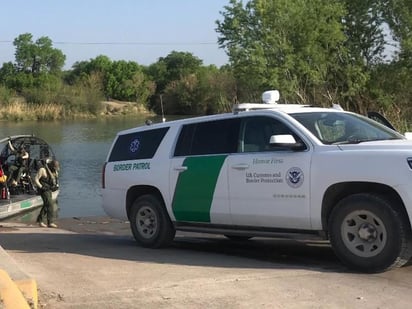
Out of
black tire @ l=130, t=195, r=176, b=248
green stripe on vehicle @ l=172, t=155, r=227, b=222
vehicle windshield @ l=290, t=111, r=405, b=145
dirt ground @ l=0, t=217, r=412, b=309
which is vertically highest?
vehicle windshield @ l=290, t=111, r=405, b=145

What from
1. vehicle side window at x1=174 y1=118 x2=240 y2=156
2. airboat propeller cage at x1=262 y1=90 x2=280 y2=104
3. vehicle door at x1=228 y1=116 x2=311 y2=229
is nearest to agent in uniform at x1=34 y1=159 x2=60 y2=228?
vehicle side window at x1=174 y1=118 x2=240 y2=156

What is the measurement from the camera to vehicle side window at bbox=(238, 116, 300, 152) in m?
7.87

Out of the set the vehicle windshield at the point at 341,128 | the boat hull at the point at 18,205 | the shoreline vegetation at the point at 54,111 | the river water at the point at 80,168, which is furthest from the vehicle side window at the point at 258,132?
the shoreline vegetation at the point at 54,111

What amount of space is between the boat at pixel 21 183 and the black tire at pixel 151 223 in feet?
30.6

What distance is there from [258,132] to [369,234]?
1.92m

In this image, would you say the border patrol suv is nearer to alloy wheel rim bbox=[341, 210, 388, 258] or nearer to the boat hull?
alloy wheel rim bbox=[341, 210, 388, 258]

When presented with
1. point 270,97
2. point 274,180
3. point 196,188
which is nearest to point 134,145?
point 196,188

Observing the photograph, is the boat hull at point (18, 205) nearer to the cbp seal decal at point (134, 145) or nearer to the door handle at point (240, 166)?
the cbp seal decal at point (134, 145)

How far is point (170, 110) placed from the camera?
84875 millimetres

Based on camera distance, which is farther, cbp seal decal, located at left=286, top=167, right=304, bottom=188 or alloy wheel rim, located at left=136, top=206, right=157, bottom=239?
alloy wheel rim, located at left=136, top=206, right=157, bottom=239

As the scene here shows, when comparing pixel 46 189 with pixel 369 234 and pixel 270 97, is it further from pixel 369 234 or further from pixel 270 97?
pixel 369 234

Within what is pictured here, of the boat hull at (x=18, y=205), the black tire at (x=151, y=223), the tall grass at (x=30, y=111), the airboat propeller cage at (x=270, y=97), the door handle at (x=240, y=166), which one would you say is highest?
the tall grass at (x=30, y=111)

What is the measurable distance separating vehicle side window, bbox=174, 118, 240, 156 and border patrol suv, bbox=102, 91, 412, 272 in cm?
2

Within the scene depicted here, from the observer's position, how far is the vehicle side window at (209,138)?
8.34 m
